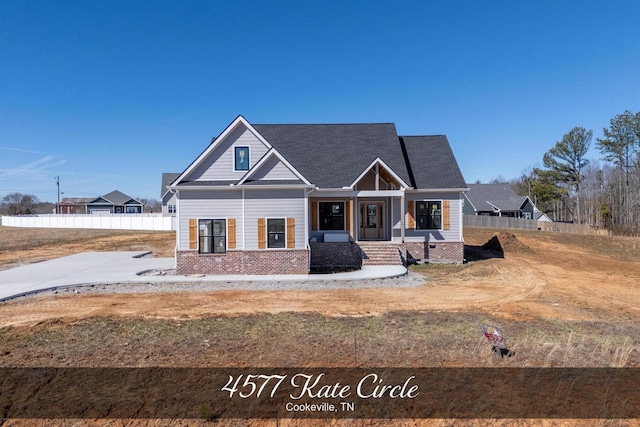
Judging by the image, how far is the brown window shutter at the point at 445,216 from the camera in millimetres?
19297

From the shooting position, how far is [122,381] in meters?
5.66

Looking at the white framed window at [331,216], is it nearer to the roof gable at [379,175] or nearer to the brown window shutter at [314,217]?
the brown window shutter at [314,217]

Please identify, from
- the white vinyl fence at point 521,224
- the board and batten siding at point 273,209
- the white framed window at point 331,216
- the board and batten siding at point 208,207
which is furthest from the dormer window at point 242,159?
→ the white vinyl fence at point 521,224

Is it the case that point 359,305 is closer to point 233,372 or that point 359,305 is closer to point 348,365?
point 348,365

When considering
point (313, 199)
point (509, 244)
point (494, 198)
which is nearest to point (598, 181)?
point (494, 198)

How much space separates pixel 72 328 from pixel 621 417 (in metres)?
11.4

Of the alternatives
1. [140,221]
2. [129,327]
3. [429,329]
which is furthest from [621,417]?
[140,221]

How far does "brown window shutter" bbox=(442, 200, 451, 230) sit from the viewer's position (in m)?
19.3

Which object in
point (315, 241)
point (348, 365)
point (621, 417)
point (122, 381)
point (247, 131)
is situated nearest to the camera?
point (621, 417)

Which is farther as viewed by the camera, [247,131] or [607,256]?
[607,256]

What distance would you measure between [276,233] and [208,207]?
355cm

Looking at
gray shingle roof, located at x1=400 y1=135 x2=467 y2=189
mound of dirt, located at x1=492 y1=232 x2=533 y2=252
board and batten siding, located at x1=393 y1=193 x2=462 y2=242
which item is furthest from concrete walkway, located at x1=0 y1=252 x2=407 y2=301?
mound of dirt, located at x1=492 y1=232 x2=533 y2=252

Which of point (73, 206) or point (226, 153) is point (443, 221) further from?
point (73, 206)

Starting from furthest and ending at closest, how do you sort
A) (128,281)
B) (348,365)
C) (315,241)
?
1. (315,241)
2. (128,281)
3. (348,365)
